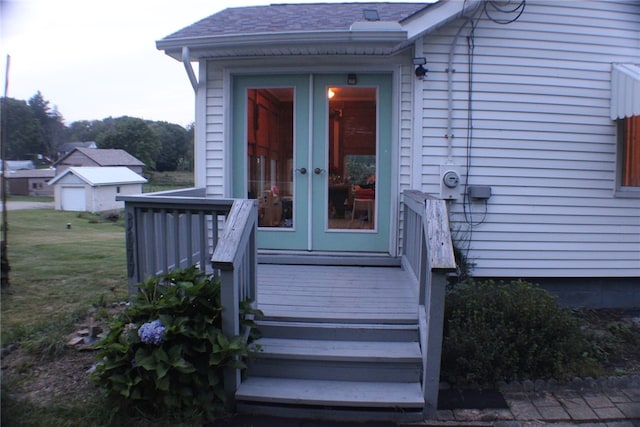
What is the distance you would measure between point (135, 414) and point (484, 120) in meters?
4.17

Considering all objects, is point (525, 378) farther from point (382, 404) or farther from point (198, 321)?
point (198, 321)

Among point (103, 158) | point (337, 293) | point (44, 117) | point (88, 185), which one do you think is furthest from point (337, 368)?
point (103, 158)

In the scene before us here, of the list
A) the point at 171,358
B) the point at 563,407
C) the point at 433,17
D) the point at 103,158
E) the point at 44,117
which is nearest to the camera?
the point at 171,358

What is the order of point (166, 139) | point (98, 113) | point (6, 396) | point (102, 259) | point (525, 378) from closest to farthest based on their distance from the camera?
point (6, 396) < point (525, 378) < point (102, 259) < point (166, 139) < point (98, 113)

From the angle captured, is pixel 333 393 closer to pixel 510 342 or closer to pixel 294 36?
pixel 510 342

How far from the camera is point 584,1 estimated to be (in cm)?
496

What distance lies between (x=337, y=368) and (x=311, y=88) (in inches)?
122

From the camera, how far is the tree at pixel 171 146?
19.5 m

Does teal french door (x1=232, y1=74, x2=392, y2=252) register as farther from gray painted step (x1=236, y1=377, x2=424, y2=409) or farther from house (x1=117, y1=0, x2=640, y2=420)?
gray painted step (x1=236, y1=377, x2=424, y2=409)

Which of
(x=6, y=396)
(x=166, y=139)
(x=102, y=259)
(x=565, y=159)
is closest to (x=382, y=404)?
(x=6, y=396)

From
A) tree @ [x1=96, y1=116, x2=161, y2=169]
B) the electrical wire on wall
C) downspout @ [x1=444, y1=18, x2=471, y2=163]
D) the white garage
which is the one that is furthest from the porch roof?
the white garage

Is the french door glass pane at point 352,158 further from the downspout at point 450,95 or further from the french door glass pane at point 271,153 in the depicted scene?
the downspout at point 450,95

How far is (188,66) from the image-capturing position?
15.7 ft

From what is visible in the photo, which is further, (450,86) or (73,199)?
(73,199)
